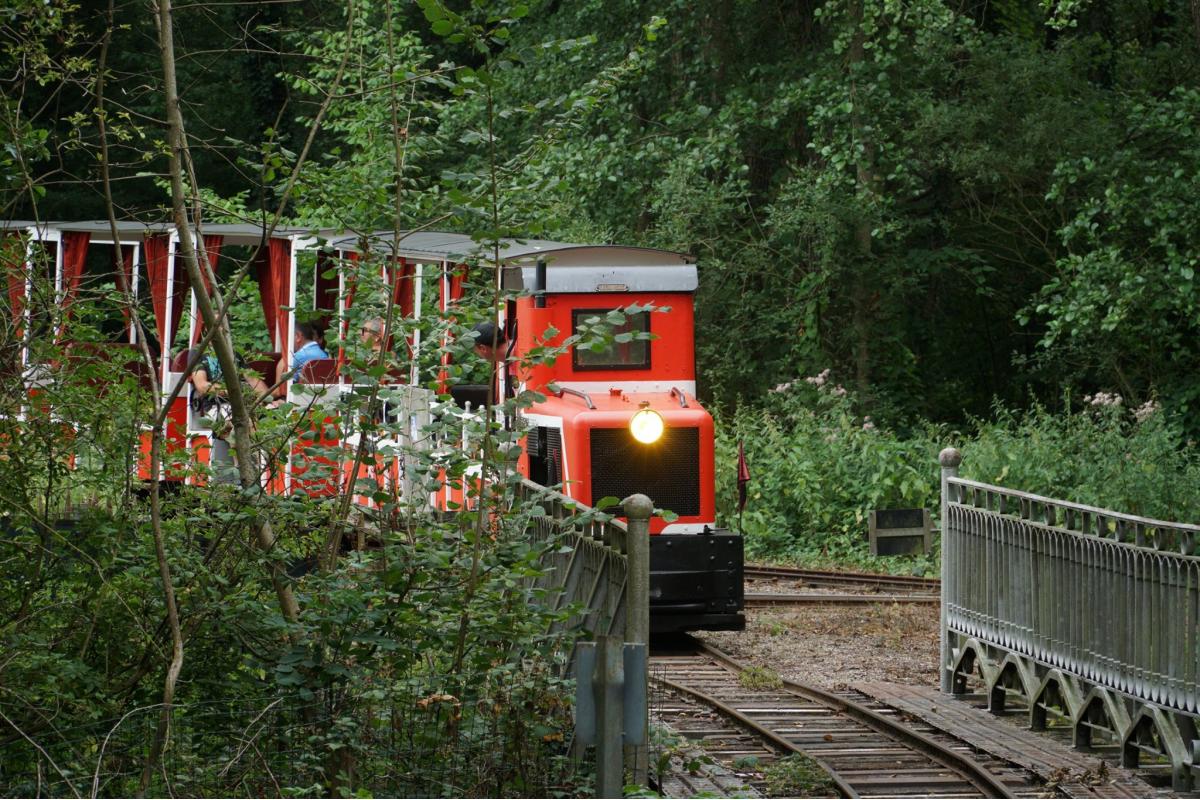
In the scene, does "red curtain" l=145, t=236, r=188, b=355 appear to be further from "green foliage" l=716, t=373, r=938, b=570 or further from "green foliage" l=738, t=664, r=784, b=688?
"green foliage" l=716, t=373, r=938, b=570

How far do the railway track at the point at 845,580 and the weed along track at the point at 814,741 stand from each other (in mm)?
4621

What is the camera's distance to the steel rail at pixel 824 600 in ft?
50.4

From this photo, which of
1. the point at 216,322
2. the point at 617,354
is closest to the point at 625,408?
the point at 617,354

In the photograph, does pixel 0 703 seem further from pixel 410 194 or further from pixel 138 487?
pixel 410 194

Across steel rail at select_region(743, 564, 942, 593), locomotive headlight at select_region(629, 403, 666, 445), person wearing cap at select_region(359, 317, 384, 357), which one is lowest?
steel rail at select_region(743, 564, 942, 593)

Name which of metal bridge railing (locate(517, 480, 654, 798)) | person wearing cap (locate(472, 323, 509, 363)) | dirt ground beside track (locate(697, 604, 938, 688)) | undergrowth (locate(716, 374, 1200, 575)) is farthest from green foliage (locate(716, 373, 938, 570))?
metal bridge railing (locate(517, 480, 654, 798))

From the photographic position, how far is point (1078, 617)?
9.47m

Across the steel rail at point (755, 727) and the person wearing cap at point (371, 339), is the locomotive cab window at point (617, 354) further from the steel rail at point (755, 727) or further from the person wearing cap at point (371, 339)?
the person wearing cap at point (371, 339)

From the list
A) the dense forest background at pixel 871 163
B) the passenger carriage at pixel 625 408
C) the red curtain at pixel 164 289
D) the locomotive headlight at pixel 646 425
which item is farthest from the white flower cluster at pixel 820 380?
the locomotive headlight at pixel 646 425

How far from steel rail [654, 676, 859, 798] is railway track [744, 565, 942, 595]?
5.49 metres

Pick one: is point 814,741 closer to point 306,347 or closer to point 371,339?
point 371,339

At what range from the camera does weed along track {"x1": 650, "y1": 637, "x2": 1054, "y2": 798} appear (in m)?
8.60

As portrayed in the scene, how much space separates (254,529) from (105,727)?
100cm

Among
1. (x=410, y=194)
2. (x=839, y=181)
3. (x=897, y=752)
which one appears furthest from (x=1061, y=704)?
(x=839, y=181)
